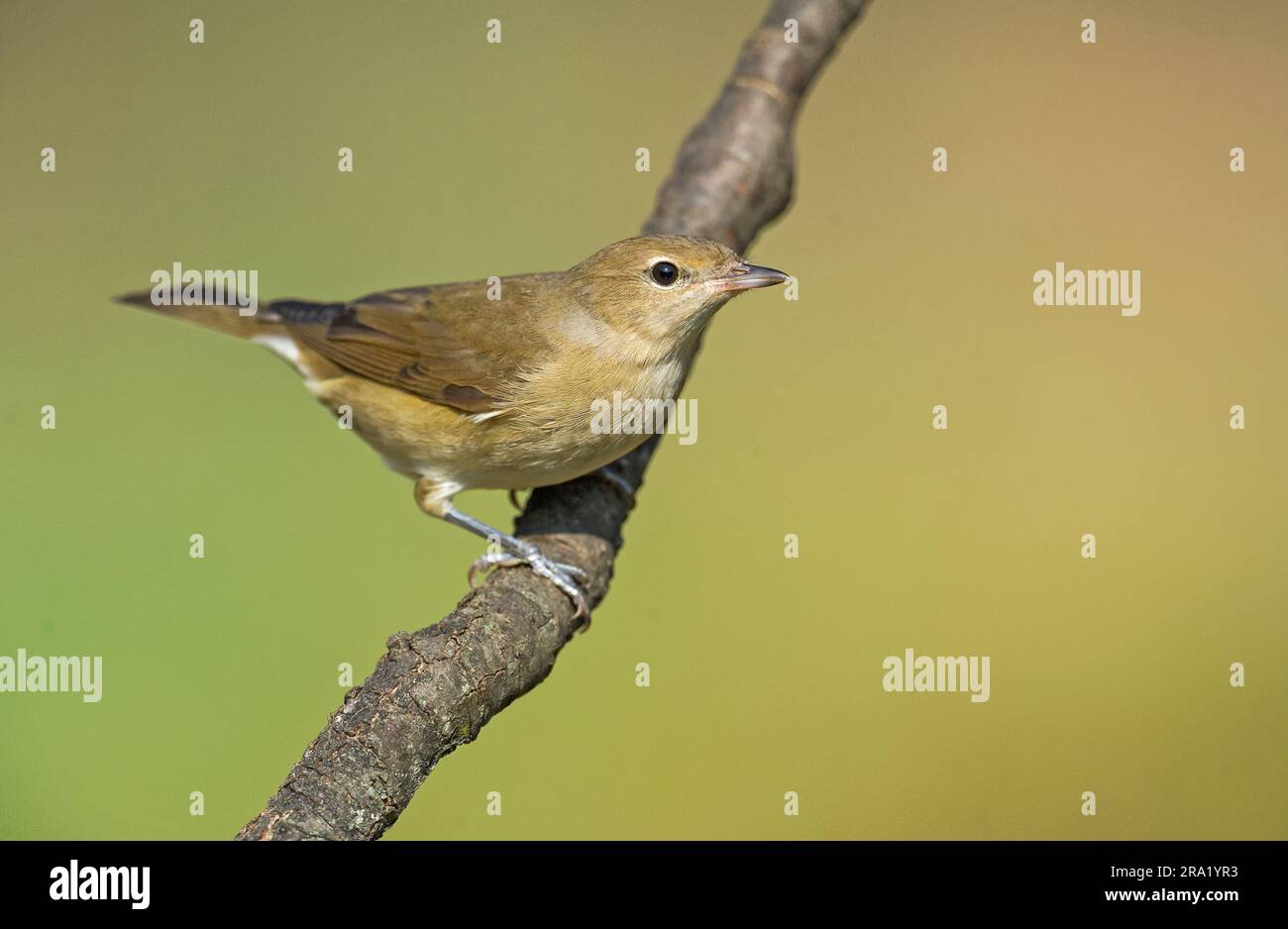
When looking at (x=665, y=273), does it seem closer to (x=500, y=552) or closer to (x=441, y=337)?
(x=441, y=337)

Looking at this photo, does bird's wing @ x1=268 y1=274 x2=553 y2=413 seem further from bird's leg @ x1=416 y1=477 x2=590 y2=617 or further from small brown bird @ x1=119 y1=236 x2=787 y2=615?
bird's leg @ x1=416 y1=477 x2=590 y2=617

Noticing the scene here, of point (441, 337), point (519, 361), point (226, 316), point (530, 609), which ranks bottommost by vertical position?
point (530, 609)

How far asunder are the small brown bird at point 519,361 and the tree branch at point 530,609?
192 mm

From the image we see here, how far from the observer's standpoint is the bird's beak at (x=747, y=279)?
11.6ft

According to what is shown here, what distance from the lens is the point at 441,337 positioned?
402cm

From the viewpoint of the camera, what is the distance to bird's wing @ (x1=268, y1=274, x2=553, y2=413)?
12.5 feet

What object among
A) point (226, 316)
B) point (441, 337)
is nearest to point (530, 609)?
point (441, 337)

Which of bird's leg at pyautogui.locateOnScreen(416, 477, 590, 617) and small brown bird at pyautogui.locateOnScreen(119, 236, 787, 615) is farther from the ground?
small brown bird at pyautogui.locateOnScreen(119, 236, 787, 615)

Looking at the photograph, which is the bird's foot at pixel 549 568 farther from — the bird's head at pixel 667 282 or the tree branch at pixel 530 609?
the bird's head at pixel 667 282

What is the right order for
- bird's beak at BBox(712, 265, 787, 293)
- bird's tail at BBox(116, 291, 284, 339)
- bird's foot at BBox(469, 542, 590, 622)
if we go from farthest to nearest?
bird's tail at BBox(116, 291, 284, 339), bird's beak at BBox(712, 265, 787, 293), bird's foot at BBox(469, 542, 590, 622)

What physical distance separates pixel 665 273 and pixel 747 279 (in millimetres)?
288

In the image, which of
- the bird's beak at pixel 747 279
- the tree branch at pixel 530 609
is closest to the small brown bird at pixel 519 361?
the bird's beak at pixel 747 279

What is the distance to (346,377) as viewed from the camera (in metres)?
4.19

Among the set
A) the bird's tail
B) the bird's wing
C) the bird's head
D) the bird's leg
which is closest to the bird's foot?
the bird's leg
